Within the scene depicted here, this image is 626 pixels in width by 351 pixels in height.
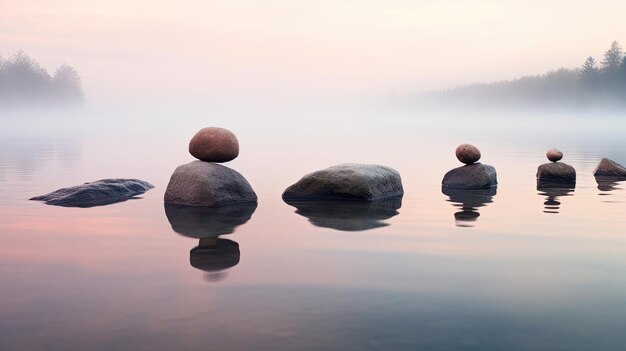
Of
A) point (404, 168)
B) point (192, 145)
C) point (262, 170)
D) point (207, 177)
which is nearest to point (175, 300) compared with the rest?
point (207, 177)

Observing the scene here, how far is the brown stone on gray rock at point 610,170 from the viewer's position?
64.3 ft

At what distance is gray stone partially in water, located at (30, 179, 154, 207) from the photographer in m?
13.9

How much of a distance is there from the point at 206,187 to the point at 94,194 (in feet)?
10.2

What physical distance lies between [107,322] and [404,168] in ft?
62.0

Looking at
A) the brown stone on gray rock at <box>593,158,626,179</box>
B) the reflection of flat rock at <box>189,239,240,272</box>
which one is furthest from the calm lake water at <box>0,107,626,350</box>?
the brown stone on gray rock at <box>593,158,626,179</box>

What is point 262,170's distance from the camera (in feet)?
74.8

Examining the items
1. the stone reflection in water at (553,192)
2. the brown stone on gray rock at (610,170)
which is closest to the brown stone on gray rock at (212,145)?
the stone reflection in water at (553,192)

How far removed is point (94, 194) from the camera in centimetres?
1459

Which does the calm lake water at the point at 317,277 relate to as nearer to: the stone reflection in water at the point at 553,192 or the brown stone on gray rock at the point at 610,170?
the stone reflection in water at the point at 553,192

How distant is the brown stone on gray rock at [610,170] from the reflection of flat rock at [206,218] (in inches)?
482

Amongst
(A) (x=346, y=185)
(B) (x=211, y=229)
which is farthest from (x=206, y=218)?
(A) (x=346, y=185)

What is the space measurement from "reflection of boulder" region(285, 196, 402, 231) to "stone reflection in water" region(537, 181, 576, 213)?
3.22 meters

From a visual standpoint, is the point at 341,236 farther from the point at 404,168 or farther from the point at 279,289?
the point at 404,168

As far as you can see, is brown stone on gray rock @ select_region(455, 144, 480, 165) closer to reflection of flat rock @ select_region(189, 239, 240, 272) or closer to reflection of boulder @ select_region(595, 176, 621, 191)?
reflection of boulder @ select_region(595, 176, 621, 191)
